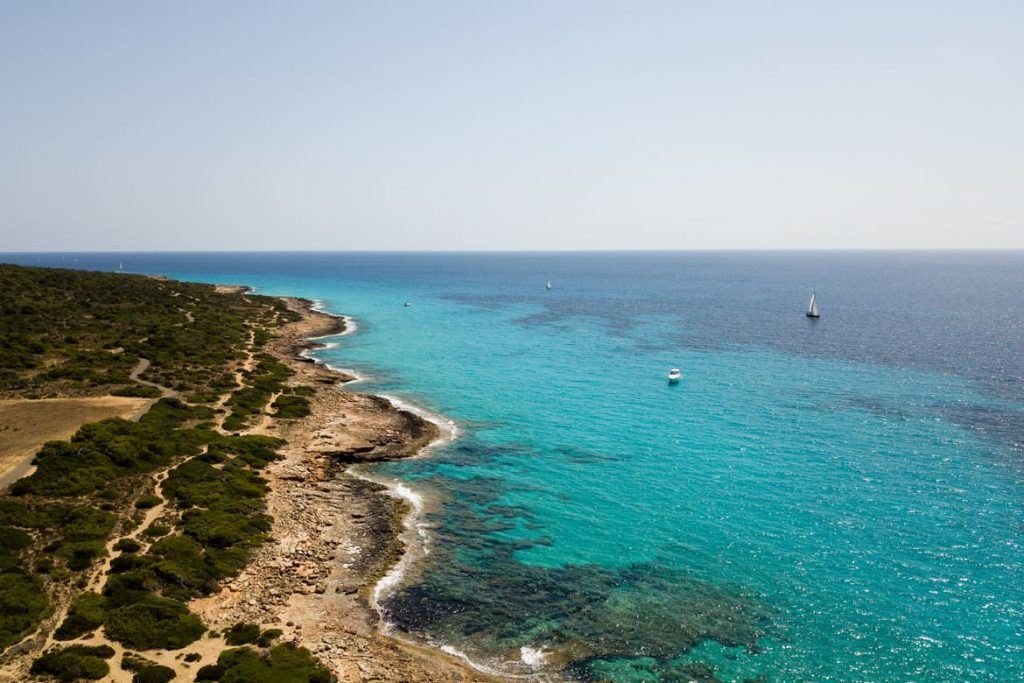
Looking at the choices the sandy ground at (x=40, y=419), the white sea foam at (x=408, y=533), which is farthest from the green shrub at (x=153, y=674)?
the sandy ground at (x=40, y=419)

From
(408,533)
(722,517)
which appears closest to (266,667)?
(408,533)

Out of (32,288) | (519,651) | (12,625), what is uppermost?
(32,288)

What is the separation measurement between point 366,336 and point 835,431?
98.7 metres

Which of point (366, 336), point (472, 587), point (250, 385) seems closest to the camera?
point (472, 587)

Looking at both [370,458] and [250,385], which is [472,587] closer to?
[370,458]

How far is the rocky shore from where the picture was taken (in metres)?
29.3

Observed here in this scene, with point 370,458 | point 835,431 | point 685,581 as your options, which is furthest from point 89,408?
point 835,431

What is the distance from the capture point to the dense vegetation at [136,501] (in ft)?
92.8

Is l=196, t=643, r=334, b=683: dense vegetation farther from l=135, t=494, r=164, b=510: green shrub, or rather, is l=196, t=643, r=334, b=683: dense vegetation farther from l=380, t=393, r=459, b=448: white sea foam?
l=380, t=393, r=459, b=448: white sea foam

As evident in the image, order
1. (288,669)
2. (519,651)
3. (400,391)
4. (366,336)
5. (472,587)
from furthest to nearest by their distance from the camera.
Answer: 1. (366,336)
2. (400,391)
3. (472,587)
4. (519,651)
5. (288,669)

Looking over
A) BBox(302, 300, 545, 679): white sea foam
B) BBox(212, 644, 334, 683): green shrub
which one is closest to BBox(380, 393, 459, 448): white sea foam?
BBox(302, 300, 545, 679): white sea foam

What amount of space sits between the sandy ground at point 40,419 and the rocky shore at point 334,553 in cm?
1563

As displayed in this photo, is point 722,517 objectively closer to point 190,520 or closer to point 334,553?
point 334,553

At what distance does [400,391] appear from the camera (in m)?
82.8
